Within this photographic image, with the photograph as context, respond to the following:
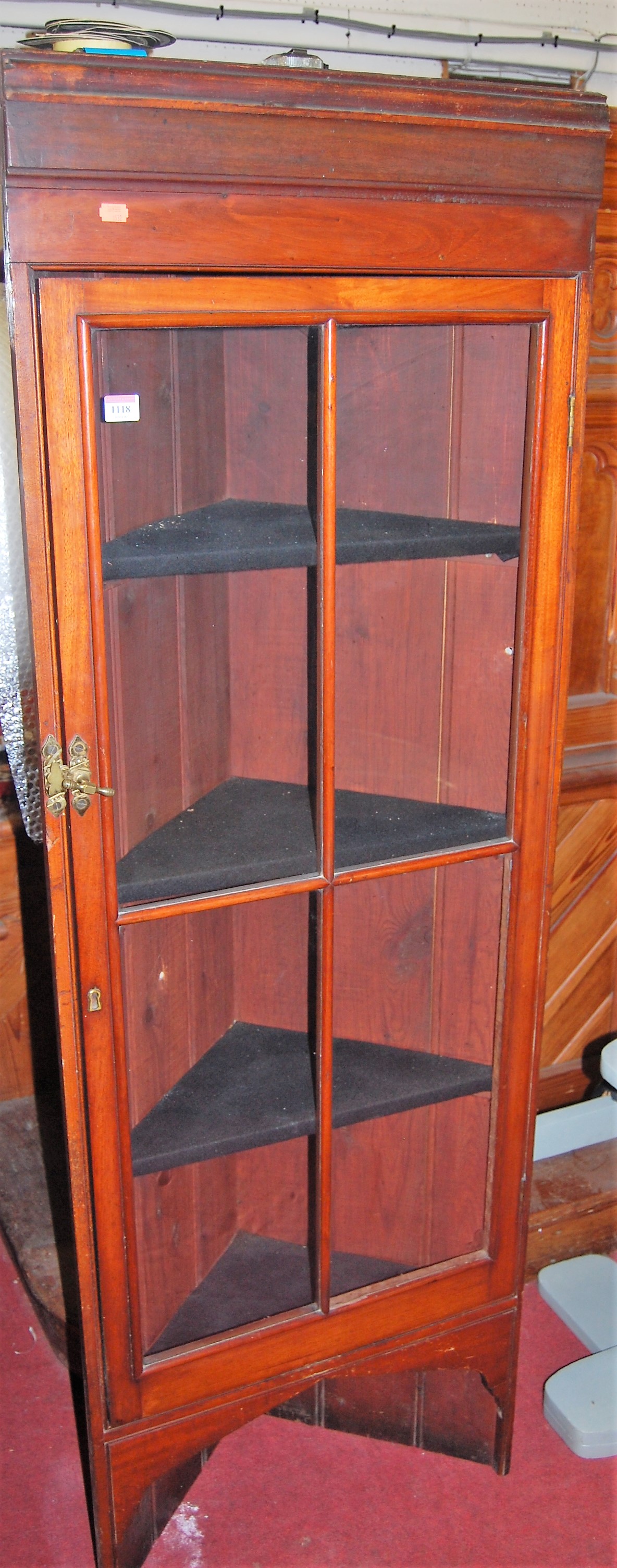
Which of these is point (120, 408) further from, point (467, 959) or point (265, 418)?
point (467, 959)

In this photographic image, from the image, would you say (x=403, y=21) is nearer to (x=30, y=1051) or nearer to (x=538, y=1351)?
(x=30, y=1051)

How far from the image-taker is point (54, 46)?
42.9 inches

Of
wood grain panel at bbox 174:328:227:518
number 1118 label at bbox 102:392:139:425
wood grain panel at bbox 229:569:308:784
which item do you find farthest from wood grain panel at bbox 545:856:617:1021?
number 1118 label at bbox 102:392:139:425

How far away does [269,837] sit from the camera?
1.39m

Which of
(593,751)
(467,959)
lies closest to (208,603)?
(467,959)

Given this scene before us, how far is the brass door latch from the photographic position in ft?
3.71

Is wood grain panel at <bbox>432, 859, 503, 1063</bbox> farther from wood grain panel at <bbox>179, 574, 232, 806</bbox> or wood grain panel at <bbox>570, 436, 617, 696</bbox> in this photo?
wood grain panel at <bbox>570, 436, 617, 696</bbox>

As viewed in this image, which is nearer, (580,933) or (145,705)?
(145,705)

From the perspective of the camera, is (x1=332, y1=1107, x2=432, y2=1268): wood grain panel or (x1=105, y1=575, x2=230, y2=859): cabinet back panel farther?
(x1=332, y1=1107, x2=432, y2=1268): wood grain panel

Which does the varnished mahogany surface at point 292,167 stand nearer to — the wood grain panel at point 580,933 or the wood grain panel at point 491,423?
the wood grain panel at point 491,423

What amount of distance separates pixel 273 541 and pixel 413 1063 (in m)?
0.73

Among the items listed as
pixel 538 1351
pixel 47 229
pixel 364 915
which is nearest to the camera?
pixel 47 229

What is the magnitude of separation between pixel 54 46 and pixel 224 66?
7.2 inches

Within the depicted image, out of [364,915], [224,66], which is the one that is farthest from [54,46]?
[364,915]
